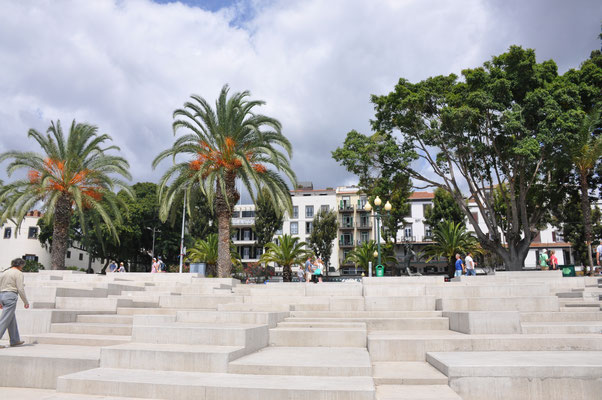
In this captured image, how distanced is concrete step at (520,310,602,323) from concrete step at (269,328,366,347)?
3.76m

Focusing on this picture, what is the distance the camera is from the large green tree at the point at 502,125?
20.6 metres

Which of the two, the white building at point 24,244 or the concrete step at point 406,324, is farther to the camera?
the white building at point 24,244

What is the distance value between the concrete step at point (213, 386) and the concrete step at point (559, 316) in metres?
5.31

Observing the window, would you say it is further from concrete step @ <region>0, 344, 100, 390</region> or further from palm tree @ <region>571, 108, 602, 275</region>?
concrete step @ <region>0, 344, 100, 390</region>

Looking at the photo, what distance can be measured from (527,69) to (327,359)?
21418 mm

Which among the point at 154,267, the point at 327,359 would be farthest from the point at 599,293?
the point at 154,267

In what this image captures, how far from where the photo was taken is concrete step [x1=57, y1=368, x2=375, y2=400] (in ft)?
14.2

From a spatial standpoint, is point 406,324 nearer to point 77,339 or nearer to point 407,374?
point 407,374

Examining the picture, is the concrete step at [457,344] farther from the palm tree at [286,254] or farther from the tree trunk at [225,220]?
the palm tree at [286,254]

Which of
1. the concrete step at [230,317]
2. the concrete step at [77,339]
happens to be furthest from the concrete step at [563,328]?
the concrete step at [77,339]

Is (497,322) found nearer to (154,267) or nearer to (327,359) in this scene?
(327,359)

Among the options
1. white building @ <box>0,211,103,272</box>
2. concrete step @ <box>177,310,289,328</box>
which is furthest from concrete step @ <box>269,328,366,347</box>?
white building @ <box>0,211,103,272</box>

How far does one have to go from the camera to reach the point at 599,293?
41.5 ft

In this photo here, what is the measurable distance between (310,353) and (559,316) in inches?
218
